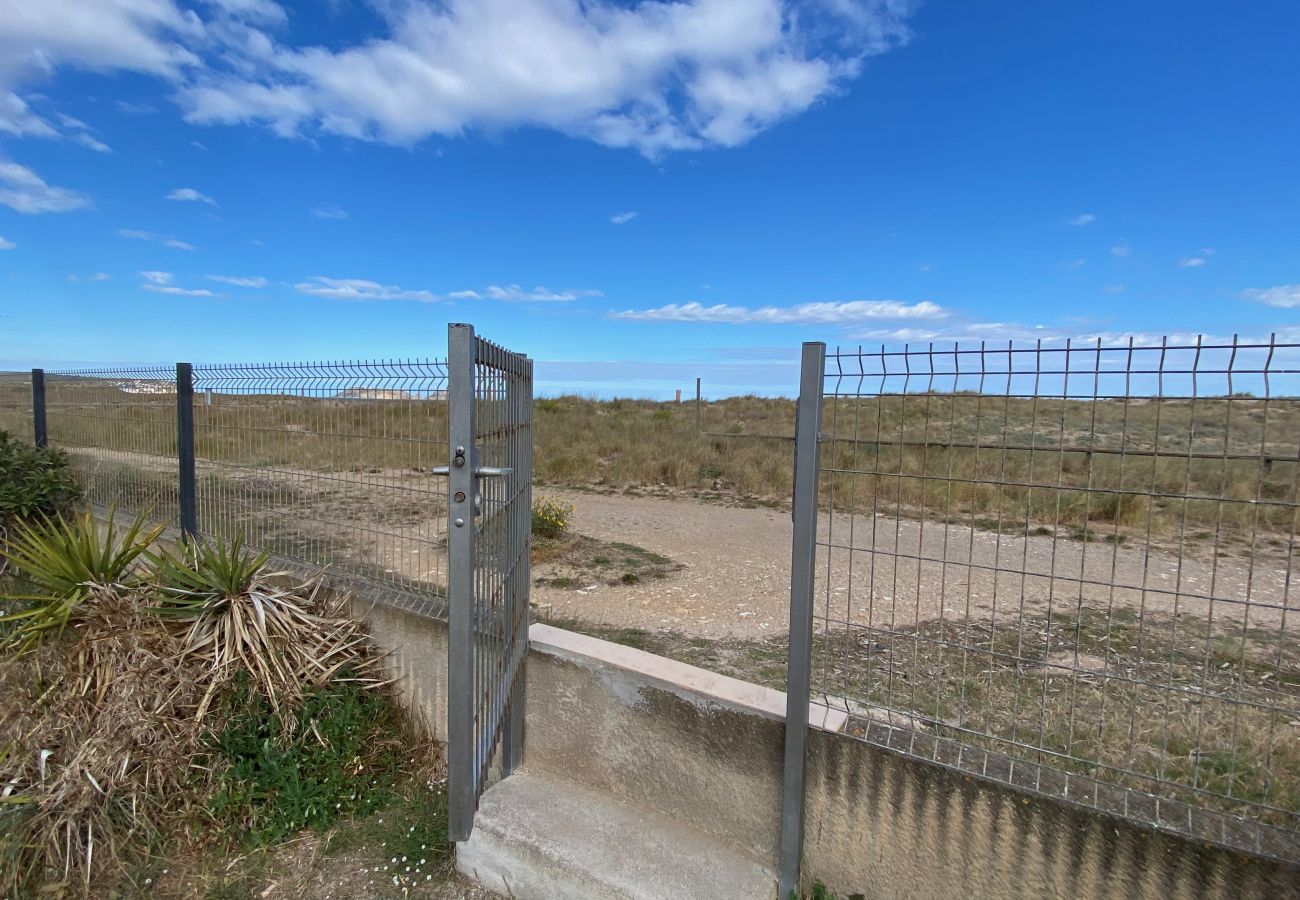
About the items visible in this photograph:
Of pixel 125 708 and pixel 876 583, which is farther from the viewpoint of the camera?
pixel 876 583

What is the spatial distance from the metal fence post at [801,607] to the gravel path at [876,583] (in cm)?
95

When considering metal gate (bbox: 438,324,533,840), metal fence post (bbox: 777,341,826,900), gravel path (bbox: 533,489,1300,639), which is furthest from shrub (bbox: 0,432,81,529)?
metal fence post (bbox: 777,341,826,900)

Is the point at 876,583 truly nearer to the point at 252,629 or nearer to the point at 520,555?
the point at 520,555

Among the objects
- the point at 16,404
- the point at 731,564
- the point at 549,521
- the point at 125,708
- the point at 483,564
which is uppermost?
the point at 16,404

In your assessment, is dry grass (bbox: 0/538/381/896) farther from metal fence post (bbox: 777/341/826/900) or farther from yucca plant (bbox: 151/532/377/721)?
metal fence post (bbox: 777/341/826/900)

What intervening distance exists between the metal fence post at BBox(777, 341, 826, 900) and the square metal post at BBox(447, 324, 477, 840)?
1179 mm

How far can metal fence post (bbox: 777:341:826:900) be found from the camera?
8.53 ft

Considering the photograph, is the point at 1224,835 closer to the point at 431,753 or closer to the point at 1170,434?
the point at 1170,434

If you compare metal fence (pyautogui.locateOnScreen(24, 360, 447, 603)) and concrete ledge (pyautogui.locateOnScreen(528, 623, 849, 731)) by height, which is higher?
metal fence (pyautogui.locateOnScreen(24, 360, 447, 603))

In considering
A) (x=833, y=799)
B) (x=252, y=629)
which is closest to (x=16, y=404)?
(x=252, y=629)

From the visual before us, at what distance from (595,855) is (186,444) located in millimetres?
4589

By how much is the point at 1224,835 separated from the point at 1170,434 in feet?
4.04

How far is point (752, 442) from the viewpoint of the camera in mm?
14508

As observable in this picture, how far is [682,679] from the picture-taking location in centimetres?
312
